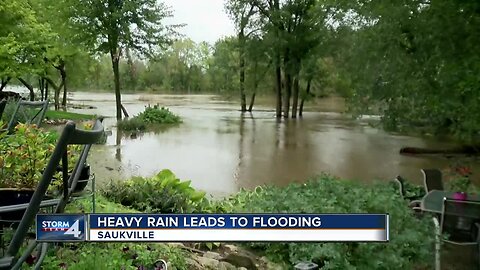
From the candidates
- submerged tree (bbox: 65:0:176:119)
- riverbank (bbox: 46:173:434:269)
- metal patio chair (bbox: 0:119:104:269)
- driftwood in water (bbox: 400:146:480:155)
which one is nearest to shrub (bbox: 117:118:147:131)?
submerged tree (bbox: 65:0:176:119)

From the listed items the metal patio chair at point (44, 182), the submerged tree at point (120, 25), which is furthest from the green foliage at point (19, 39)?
the metal patio chair at point (44, 182)

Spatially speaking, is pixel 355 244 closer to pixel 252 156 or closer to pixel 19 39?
pixel 252 156

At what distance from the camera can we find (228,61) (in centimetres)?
3881

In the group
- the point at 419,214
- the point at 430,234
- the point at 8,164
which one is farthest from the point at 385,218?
the point at 419,214

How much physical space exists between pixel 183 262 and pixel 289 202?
1.14m

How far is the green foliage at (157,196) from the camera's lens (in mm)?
4343

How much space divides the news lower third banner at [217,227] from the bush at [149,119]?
1744 centimetres

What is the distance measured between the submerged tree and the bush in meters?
1.86

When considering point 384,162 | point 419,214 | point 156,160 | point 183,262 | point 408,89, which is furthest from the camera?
point 384,162

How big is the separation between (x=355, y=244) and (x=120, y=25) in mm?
19023

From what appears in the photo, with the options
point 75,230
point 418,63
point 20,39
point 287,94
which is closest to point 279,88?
point 287,94

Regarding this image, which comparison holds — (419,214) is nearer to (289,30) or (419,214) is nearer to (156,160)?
(156,160)

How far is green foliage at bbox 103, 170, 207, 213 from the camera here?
434cm

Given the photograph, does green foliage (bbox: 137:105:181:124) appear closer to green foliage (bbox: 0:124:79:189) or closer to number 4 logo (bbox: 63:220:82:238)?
green foliage (bbox: 0:124:79:189)
